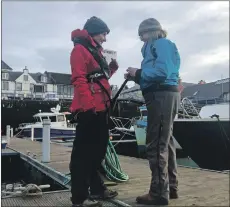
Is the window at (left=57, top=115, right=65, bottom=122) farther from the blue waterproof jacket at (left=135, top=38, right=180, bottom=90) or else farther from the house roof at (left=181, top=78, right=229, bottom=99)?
the blue waterproof jacket at (left=135, top=38, right=180, bottom=90)

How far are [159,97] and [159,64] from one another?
0.99ft

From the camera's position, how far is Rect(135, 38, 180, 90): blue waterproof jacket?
293 cm

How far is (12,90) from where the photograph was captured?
6581 cm

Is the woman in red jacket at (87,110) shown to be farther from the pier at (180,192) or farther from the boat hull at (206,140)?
the boat hull at (206,140)

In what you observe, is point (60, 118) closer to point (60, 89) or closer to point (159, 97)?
point (159, 97)

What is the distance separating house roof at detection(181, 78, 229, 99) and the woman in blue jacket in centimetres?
506

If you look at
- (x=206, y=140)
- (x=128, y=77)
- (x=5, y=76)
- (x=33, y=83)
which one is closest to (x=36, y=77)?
(x=33, y=83)

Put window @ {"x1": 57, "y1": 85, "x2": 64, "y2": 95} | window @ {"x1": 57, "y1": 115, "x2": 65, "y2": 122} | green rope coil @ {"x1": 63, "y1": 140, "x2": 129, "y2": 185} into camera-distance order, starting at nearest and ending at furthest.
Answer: green rope coil @ {"x1": 63, "y1": 140, "x2": 129, "y2": 185} → window @ {"x1": 57, "y1": 115, "x2": 65, "y2": 122} → window @ {"x1": 57, "y1": 85, "x2": 64, "y2": 95}

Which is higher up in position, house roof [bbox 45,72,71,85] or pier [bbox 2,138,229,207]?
house roof [bbox 45,72,71,85]

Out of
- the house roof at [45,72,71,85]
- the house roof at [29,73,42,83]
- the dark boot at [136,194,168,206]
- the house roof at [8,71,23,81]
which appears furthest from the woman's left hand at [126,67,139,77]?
the house roof at [29,73,42,83]

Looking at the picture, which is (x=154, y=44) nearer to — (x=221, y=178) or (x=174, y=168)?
(x=174, y=168)

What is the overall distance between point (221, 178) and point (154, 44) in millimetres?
2367

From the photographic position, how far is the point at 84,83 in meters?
2.91

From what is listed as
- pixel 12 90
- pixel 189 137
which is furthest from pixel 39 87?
pixel 189 137
